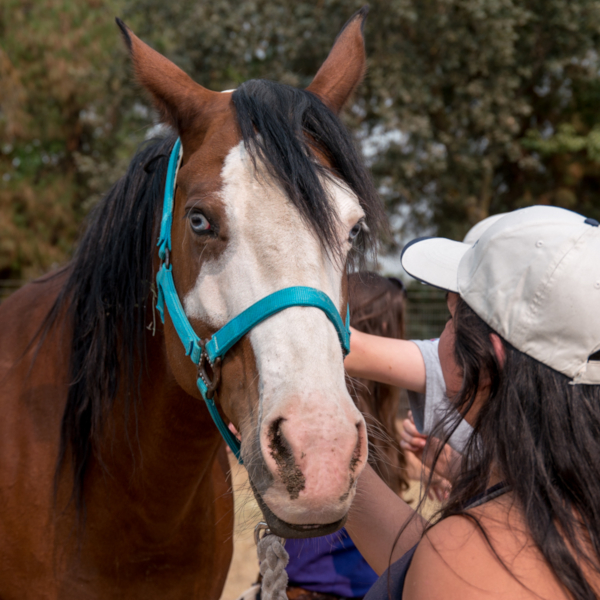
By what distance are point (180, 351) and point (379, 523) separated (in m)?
0.74

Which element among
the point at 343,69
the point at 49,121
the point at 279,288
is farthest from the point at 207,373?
the point at 49,121

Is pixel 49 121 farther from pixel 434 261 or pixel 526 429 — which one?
pixel 526 429

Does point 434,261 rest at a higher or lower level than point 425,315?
higher

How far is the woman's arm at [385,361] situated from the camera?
2.10m

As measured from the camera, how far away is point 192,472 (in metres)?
1.88

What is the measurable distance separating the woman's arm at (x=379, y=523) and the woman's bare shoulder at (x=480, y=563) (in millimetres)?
325

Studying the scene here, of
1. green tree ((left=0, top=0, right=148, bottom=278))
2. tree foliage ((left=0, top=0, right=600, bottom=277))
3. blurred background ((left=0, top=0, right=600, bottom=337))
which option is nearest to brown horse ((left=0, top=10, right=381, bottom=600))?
blurred background ((left=0, top=0, right=600, bottom=337))

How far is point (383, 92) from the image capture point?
38.3ft

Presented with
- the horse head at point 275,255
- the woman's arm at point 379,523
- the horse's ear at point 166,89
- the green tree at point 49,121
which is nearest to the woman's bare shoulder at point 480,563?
the horse head at point 275,255

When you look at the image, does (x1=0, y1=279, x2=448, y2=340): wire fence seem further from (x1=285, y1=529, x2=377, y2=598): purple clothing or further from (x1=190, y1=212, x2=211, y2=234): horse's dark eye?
(x1=190, y1=212, x2=211, y2=234): horse's dark eye

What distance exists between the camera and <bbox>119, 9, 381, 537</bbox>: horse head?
1176 mm

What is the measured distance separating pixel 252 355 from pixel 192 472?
2.42 feet

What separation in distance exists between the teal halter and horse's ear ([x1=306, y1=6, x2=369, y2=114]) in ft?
1.76

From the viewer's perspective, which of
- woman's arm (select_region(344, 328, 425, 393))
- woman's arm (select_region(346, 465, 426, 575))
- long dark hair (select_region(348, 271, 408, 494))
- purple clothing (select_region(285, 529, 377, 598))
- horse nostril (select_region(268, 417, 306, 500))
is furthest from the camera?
long dark hair (select_region(348, 271, 408, 494))
